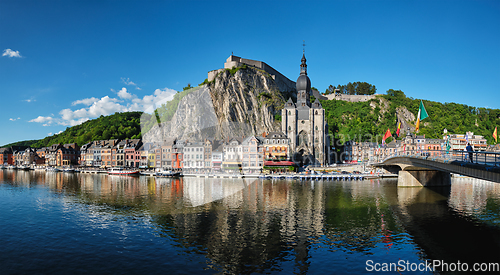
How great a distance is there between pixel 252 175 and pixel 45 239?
174 ft

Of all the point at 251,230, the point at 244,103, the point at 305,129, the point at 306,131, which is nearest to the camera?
the point at 251,230

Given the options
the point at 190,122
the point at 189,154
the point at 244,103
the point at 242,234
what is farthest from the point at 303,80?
the point at 242,234

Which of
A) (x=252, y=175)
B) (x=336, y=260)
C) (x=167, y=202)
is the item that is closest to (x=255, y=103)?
(x=252, y=175)

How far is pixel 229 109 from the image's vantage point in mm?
109625

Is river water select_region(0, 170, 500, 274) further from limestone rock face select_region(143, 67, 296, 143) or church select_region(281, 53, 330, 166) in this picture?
limestone rock face select_region(143, 67, 296, 143)

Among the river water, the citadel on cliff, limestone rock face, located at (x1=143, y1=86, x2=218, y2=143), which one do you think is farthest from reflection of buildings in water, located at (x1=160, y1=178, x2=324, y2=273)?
limestone rock face, located at (x1=143, y1=86, x2=218, y2=143)

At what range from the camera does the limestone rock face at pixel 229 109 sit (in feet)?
352

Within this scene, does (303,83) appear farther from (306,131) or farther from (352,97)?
(352,97)

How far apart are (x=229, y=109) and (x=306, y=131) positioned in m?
28.4

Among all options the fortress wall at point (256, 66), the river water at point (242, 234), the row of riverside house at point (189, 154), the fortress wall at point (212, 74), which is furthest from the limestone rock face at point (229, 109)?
the river water at point (242, 234)

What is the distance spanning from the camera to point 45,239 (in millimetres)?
24531

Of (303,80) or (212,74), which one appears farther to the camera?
(212,74)

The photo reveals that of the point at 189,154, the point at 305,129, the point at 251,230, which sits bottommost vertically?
the point at 251,230

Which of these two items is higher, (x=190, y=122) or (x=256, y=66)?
(x=256, y=66)
